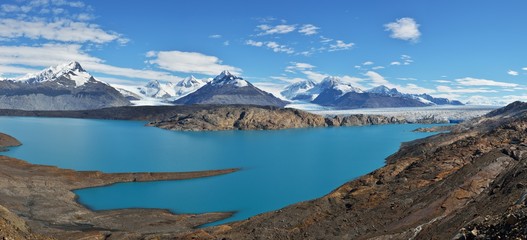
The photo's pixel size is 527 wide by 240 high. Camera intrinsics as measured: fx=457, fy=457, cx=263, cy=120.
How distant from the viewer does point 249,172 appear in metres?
70.2

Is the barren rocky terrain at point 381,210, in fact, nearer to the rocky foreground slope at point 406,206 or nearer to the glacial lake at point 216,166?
the rocky foreground slope at point 406,206

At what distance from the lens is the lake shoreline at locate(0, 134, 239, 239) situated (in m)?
34.0

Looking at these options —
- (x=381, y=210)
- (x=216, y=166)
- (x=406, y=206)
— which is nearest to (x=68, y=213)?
(x=381, y=210)

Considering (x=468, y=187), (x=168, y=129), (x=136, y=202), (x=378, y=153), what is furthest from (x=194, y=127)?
(x=468, y=187)

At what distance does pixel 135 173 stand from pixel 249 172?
55.4 feet

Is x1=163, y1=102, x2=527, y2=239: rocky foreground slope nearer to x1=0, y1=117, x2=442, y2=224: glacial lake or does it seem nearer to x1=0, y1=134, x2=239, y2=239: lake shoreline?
x1=0, y1=134, x2=239, y2=239: lake shoreline

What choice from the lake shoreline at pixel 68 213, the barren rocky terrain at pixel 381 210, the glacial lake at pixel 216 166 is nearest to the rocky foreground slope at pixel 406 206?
the barren rocky terrain at pixel 381 210

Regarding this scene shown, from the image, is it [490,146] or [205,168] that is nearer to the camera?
[490,146]

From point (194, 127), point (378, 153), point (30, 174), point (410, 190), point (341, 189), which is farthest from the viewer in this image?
point (194, 127)

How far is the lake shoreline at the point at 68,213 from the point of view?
111 feet

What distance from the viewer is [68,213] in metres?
43.0

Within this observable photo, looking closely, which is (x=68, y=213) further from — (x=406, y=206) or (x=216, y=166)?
(x=216, y=166)

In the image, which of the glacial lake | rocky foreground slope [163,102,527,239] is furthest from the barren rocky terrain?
the glacial lake

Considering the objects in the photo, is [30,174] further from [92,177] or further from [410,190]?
[410,190]
